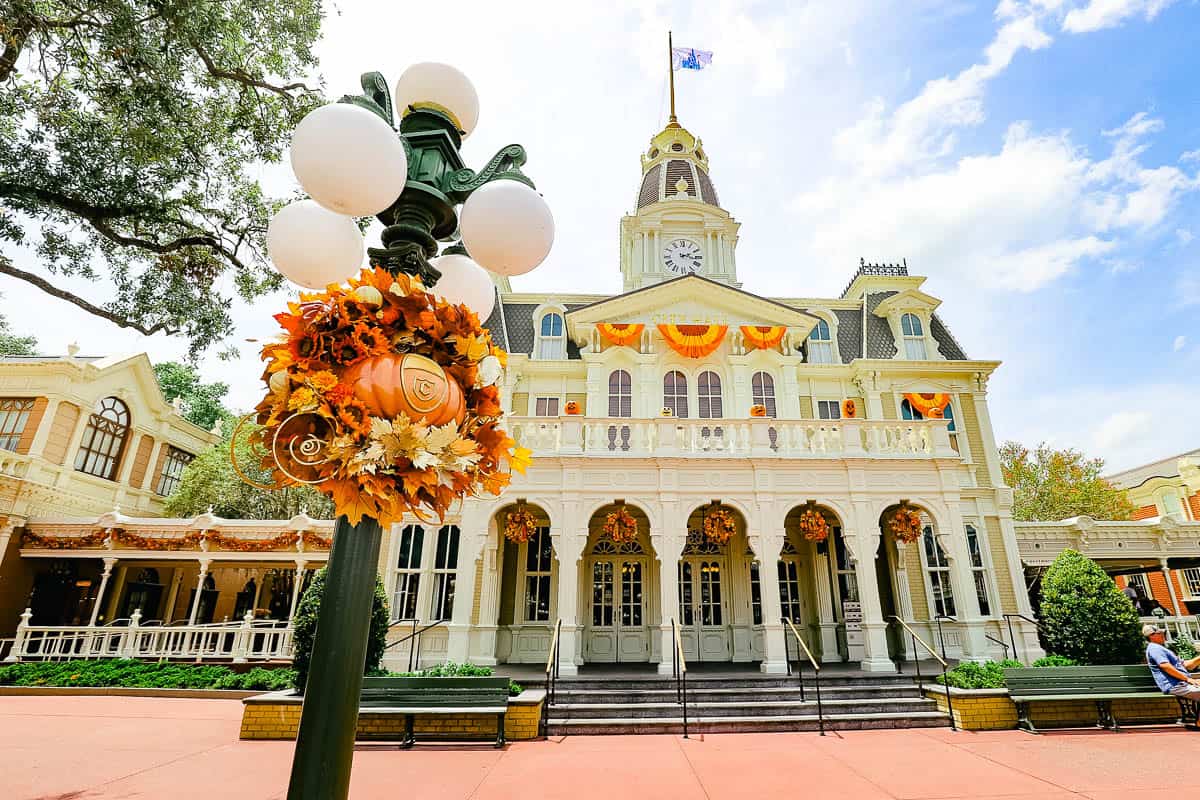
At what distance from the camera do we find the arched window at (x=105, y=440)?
1855cm

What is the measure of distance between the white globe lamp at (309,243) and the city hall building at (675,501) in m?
9.54

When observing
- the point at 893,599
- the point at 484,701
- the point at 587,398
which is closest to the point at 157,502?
the point at 587,398

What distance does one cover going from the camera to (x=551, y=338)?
1708cm

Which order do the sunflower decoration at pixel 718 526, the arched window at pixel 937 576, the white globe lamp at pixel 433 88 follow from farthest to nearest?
the arched window at pixel 937 576 → the sunflower decoration at pixel 718 526 → the white globe lamp at pixel 433 88

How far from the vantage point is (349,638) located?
2.05 m

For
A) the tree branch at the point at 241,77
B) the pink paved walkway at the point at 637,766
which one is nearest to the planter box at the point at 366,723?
the pink paved walkway at the point at 637,766

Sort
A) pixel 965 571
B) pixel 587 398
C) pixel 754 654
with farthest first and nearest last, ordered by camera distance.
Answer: pixel 587 398 < pixel 754 654 < pixel 965 571

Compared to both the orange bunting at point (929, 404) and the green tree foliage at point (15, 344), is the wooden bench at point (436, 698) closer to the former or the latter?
the orange bunting at point (929, 404)

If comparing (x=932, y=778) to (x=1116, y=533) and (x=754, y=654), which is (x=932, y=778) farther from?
(x=1116, y=533)

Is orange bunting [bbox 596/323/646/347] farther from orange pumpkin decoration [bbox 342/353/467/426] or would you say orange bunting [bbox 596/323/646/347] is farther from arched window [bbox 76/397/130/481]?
arched window [bbox 76/397/130/481]

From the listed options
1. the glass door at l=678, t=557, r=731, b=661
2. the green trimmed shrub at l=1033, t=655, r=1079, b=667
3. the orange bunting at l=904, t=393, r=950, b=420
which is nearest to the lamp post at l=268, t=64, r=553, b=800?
the glass door at l=678, t=557, r=731, b=661

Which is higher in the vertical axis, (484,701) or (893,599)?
(893,599)

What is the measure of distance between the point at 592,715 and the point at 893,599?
29.0 feet

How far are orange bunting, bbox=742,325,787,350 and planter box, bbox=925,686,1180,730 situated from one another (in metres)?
9.28
